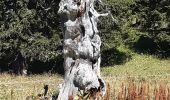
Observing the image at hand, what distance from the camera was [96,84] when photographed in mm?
11148

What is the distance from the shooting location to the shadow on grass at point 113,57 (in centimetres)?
3456

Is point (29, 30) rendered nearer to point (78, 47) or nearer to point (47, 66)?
point (47, 66)

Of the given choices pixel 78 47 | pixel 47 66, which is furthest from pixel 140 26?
pixel 78 47

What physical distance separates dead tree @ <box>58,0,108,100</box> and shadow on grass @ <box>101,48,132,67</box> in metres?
22.7

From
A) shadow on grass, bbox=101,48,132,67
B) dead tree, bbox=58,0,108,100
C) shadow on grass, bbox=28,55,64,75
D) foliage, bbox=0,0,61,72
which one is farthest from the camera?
shadow on grass, bbox=101,48,132,67

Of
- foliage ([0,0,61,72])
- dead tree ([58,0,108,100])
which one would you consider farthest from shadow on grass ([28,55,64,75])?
dead tree ([58,0,108,100])

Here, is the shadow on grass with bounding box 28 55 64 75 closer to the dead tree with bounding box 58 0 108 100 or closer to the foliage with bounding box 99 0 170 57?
the foliage with bounding box 99 0 170 57

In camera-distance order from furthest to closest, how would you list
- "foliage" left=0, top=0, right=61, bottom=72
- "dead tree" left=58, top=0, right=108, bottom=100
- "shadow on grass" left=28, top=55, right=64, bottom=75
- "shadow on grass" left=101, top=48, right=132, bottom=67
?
1. "shadow on grass" left=101, top=48, right=132, bottom=67
2. "shadow on grass" left=28, top=55, right=64, bottom=75
3. "foliage" left=0, top=0, right=61, bottom=72
4. "dead tree" left=58, top=0, right=108, bottom=100

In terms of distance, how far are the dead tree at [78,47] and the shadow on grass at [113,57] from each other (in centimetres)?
2274

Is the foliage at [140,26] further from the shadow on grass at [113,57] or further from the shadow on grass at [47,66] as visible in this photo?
the shadow on grass at [47,66]

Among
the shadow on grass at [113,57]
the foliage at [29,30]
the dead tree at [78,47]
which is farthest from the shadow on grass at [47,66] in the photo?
the dead tree at [78,47]

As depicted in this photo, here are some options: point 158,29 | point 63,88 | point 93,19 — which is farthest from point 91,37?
point 158,29

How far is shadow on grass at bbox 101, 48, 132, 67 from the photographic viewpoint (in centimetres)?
3456

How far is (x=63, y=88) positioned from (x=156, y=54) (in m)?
26.0
